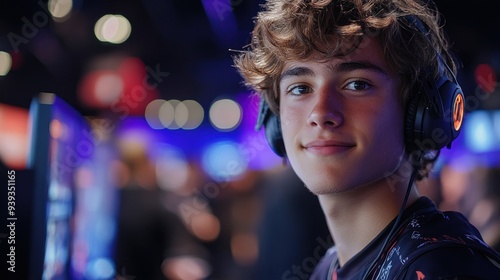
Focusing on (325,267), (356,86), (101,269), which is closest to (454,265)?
(356,86)

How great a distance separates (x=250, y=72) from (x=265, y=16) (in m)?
0.15

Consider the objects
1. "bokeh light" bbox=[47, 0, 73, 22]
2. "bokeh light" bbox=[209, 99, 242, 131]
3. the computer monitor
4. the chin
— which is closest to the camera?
the chin

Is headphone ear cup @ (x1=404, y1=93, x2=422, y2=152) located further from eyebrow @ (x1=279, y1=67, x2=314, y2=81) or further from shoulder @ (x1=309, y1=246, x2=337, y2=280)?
shoulder @ (x1=309, y1=246, x2=337, y2=280)

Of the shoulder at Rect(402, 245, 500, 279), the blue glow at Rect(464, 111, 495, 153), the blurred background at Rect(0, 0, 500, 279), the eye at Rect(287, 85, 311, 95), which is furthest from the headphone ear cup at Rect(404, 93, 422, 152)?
the blue glow at Rect(464, 111, 495, 153)

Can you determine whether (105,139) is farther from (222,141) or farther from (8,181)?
(222,141)

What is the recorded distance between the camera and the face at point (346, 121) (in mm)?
1209

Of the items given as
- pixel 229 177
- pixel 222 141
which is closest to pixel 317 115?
pixel 229 177

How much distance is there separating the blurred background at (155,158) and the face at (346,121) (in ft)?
1.59

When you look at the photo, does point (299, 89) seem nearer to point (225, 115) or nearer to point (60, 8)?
point (60, 8)

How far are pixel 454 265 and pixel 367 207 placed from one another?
0.33 m

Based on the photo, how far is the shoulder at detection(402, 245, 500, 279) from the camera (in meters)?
0.93

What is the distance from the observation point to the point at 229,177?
23.3 ft

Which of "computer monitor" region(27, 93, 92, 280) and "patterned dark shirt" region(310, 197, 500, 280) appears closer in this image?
"patterned dark shirt" region(310, 197, 500, 280)

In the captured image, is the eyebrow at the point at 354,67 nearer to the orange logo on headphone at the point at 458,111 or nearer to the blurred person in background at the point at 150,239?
the orange logo on headphone at the point at 458,111
